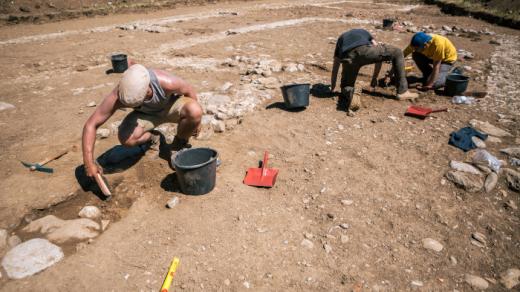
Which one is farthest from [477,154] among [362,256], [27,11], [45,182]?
[27,11]

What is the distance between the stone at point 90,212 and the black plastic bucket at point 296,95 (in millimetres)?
2872

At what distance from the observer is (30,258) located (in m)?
2.62

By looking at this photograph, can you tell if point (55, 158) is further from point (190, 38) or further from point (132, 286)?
point (190, 38)

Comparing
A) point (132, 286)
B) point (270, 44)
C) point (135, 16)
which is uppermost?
point (135, 16)

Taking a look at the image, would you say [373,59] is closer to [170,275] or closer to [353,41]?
[353,41]

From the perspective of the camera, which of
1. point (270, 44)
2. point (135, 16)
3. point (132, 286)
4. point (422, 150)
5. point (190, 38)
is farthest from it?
point (135, 16)

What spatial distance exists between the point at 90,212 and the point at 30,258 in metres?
0.60

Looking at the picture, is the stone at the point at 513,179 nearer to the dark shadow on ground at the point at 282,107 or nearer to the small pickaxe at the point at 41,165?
the dark shadow on ground at the point at 282,107

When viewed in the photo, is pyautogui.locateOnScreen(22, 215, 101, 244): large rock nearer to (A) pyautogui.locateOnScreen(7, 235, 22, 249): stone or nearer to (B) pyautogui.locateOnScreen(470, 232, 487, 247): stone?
(A) pyautogui.locateOnScreen(7, 235, 22, 249): stone

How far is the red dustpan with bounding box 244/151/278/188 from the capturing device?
3.40 metres

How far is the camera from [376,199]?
3.18 m

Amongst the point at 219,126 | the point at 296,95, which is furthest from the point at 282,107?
the point at 219,126

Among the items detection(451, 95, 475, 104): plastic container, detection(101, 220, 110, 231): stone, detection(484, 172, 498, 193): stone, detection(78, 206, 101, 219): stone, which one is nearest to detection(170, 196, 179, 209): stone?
detection(101, 220, 110, 231): stone

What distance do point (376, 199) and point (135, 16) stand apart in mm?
13603
